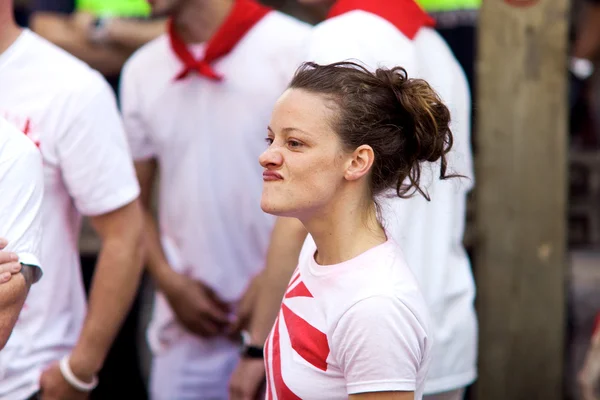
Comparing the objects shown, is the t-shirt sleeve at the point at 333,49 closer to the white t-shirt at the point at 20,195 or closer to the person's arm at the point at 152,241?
the white t-shirt at the point at 20,195

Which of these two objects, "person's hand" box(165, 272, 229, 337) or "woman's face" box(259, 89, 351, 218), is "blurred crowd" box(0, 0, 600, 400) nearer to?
"person's hand" box(165, 272, 229, 337)

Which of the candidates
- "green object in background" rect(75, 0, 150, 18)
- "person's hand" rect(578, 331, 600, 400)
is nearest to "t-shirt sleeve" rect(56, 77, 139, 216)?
"person's hand" rect(578, 331, 600, 400)

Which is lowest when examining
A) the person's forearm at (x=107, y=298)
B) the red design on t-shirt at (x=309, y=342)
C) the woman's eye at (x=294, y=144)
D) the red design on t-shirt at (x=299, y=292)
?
the person's forearm at (x=107, y=298)

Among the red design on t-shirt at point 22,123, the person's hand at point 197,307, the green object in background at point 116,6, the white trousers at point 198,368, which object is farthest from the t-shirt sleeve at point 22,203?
the green object in background at point 116,6

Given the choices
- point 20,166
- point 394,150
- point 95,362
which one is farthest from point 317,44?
point 95,362

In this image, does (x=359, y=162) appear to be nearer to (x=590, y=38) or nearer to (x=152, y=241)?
(x=152, y=241)

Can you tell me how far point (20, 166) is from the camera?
1.77m

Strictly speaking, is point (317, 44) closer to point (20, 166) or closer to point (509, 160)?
point (20, 166)

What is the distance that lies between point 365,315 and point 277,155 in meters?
0.32

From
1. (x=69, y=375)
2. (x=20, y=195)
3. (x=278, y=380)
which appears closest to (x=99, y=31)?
(x=69, y=375)

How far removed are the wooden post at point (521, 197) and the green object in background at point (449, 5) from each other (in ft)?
4.45

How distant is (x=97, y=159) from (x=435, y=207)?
32.2 inches

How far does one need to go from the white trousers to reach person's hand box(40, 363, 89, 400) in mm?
699

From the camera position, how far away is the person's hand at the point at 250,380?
7.75ft
